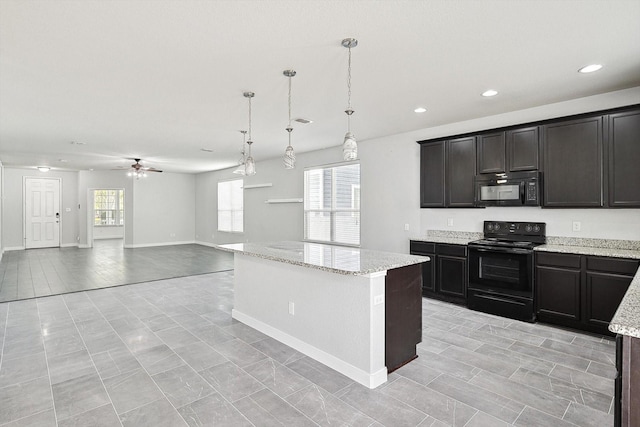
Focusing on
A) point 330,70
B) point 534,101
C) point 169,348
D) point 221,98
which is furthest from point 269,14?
point 534,101

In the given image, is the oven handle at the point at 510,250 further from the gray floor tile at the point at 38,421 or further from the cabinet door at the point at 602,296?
the gray floor tile at the point at 38,421

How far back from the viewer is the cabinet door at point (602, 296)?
3.21 m


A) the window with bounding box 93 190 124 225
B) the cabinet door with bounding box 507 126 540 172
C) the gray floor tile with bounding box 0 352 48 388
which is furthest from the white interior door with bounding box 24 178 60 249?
the cabinet door with bounding box 507 126 540 172

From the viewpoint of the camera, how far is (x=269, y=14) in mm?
2105

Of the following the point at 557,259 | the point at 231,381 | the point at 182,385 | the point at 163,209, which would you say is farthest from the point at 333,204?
the point at 163,209

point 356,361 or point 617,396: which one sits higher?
point 617,396

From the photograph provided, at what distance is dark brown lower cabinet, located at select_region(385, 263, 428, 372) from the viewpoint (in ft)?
8.55

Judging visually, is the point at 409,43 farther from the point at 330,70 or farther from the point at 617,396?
the point at 617,396

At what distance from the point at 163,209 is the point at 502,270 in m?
10.4

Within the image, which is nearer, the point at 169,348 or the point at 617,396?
the point at 617,396

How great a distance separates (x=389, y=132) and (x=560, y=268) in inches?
118

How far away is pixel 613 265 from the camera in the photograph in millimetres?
3242

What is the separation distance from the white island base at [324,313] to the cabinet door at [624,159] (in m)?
2.83

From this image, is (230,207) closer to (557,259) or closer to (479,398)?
(557,259)
